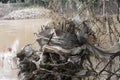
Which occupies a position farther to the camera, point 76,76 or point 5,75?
point 5,75

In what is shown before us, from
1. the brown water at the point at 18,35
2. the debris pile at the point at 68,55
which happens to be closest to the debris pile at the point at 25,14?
the brown water at the point at 18,35

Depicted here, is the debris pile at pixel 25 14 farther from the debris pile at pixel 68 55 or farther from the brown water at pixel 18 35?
the debris pile at pixel 68 55

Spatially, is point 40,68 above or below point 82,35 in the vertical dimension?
below

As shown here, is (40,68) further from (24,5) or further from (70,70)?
(24,5)

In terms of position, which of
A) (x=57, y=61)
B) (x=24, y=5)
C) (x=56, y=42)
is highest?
(x=56, y=42)

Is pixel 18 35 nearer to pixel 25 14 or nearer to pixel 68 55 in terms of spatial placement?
pixel 25 14

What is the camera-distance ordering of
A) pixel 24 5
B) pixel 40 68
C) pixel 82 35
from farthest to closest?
pixel 24 5, pixel 40 68, pixel 82 35

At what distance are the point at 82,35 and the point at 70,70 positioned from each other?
15.4 inches

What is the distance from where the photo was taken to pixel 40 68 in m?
3.64

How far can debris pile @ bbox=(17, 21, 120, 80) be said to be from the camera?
3354 millimetres

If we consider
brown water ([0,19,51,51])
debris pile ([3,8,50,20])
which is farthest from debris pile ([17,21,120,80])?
debris pile ([3,8,50,20])

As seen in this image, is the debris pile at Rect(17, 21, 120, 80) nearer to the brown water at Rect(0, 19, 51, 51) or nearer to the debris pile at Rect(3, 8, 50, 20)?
the brown water at Rect(0, 19, 51, 51)

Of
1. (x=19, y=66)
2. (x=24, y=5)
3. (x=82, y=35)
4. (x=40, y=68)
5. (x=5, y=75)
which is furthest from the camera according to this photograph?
(x=24, y=5)

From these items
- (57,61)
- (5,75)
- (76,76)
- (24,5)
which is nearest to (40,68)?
(57,61)
